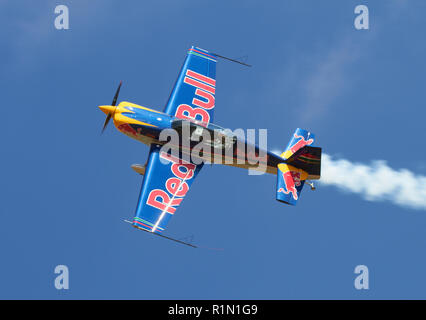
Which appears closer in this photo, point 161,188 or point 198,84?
point 161,188

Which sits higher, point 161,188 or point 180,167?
point 180,167

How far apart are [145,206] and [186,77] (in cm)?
768

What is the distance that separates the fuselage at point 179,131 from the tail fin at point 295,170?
0.53m

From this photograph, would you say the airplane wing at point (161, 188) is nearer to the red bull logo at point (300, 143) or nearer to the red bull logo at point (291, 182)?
the red bull logo at point (291, 182)

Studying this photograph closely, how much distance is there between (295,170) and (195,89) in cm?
652

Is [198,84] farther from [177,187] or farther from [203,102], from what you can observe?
[177,187]

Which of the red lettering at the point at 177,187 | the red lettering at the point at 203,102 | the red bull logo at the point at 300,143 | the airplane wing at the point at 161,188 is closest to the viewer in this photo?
the airplane wing at the point at 161,188

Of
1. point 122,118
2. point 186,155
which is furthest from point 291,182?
point 122,118

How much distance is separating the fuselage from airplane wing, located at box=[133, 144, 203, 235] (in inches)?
27.3

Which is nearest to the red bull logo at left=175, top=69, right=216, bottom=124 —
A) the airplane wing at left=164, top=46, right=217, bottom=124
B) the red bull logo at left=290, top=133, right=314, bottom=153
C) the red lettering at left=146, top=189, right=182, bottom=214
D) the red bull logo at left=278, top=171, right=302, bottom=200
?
the airplane wing at left=164, top=46, right=217, bottom=124

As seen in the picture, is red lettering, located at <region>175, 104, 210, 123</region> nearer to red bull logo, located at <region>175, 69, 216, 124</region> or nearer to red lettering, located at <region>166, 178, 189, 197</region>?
red bull logo, located at <region>175, 69, 216, 124</region>

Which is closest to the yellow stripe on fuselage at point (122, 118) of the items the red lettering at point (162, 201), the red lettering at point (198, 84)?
the red lettering at point (198, 84)

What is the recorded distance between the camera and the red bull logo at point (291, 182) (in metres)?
42.8

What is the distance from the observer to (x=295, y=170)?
43.5 meters
